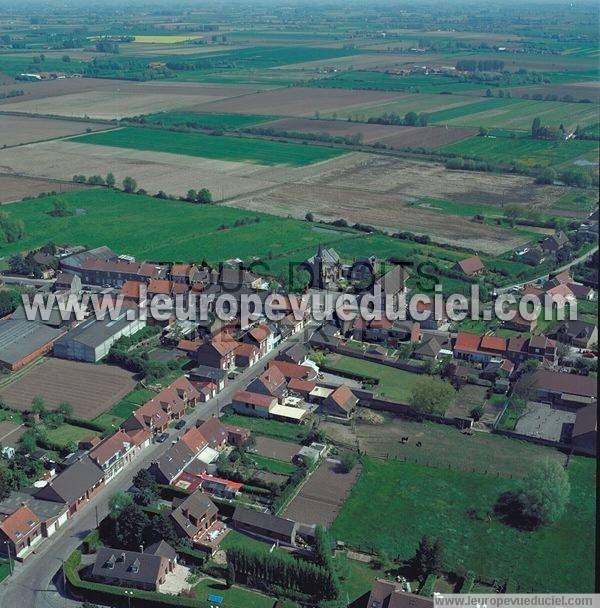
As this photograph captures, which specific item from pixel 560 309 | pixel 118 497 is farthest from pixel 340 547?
pixel 560 309

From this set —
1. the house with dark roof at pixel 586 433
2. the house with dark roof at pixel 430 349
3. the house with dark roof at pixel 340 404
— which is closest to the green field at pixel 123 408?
the house with dark roof at pixel 340 404

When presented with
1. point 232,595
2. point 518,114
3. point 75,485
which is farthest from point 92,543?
point 518,114

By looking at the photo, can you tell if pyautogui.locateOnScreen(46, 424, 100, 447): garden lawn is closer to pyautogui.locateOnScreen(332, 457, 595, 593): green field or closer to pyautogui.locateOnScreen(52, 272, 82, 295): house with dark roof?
pyautogui.locateOnScreen(332, 457, 595, 593): green field

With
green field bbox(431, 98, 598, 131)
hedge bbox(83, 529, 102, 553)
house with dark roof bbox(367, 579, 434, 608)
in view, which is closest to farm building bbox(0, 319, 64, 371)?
hedge bbox(83, 529, 102, 553)

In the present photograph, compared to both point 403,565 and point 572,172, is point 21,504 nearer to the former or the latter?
point 403,565

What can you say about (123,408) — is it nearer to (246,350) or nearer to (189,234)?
(246,350)

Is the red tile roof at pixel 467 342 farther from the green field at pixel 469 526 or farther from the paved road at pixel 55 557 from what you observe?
the paved road at pixel 55 557
